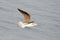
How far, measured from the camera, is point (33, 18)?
21.5 m

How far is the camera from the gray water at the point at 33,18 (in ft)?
62.5

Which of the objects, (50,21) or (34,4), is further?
(34,4)

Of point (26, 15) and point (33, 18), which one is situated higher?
point (33, 18)

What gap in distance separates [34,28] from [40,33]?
1.97 feet

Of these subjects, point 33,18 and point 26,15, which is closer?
point 26,15

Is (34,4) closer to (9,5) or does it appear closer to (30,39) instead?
(9,5)

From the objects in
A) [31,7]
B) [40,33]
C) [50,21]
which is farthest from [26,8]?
[40,33]

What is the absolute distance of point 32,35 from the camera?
1908 centimetres

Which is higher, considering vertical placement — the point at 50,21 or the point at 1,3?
the point at 1,3

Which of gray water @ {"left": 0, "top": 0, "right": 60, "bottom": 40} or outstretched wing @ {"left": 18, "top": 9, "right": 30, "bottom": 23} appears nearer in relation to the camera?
outstretched wing @ {"left": 18, "top": 9, "right": 30, "bottom": 23}

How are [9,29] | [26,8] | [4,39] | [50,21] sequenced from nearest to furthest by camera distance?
[4,39] → [9,29] → [50,21] → [26,8]

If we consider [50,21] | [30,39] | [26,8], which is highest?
[26,8]

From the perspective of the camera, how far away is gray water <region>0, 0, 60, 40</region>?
62.5 feet

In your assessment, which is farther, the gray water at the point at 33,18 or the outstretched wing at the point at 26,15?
the gray water at the point at 33,18
